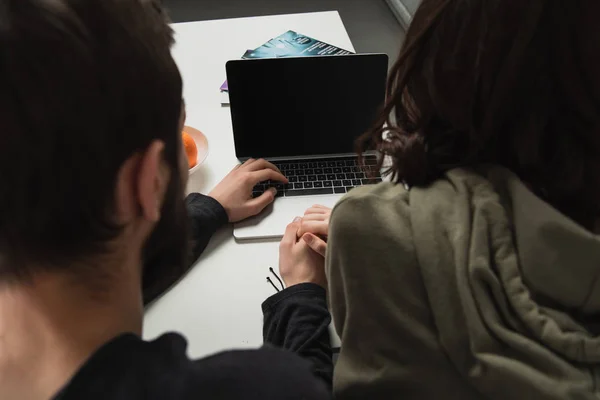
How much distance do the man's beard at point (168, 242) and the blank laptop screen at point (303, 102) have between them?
396mm

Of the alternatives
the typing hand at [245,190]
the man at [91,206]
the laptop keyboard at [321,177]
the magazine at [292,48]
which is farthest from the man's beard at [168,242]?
the magazine at [292,48]

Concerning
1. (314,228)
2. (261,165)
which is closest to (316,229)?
(314,228)

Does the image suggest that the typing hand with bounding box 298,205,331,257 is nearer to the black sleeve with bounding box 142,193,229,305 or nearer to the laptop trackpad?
the laptop trackpad

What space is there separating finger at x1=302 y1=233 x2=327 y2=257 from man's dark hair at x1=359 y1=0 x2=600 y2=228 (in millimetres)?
265

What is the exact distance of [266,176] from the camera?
102 cm

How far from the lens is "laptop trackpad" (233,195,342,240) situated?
944 mm

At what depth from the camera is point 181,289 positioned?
855 mm

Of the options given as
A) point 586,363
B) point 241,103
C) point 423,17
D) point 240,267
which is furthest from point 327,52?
point 586,363

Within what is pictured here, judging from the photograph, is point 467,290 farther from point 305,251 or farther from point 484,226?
point 305,251

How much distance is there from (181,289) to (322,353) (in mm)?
246

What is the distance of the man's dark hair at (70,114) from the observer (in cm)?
39

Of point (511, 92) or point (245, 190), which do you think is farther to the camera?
point (245, 190)

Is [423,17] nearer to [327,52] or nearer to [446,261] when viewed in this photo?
[446,261]

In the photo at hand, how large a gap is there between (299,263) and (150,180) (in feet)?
1.35
